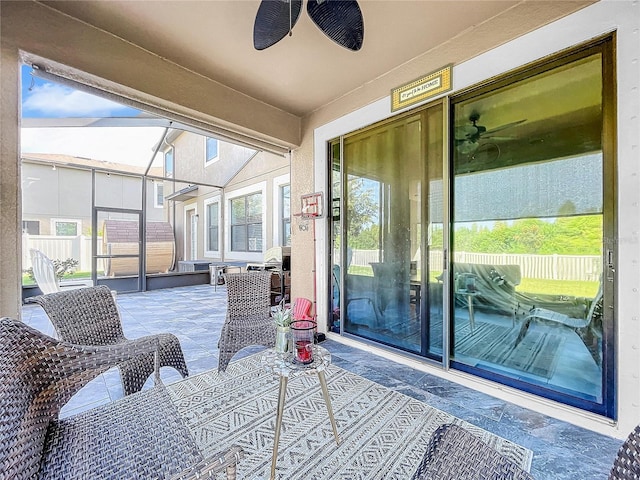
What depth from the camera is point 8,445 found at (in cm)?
88

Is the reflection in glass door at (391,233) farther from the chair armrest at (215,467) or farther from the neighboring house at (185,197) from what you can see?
the neighboring house at (185,197)

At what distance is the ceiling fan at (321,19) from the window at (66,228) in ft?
22.8

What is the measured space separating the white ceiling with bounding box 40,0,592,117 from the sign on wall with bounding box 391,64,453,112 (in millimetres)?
268

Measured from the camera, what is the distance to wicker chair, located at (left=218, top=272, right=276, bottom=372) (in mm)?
2666

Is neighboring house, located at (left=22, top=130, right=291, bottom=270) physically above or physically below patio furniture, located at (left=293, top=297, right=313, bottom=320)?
above

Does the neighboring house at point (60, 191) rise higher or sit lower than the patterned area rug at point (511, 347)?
higher

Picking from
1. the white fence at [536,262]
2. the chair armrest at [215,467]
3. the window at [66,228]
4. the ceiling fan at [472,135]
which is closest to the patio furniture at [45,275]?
the window at [66,228]

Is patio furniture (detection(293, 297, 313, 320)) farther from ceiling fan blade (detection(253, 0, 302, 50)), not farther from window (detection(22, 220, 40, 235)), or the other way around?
window (detection(22, 220, 40, 235))

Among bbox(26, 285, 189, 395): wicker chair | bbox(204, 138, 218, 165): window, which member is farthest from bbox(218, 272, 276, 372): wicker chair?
bbox(204, 138, 218, 165): window

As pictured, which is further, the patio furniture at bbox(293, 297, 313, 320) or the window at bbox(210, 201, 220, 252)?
the window at bbox(210, 201, 220, 252)

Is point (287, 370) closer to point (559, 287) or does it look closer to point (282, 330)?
point (282, 330)

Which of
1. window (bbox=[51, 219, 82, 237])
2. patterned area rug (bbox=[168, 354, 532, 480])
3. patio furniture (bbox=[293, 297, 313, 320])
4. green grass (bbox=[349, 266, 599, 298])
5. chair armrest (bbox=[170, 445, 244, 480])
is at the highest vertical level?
window (bbox=[51, 219, 82, 237])

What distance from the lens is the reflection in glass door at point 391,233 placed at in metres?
2.81

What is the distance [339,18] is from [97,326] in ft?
9.40
